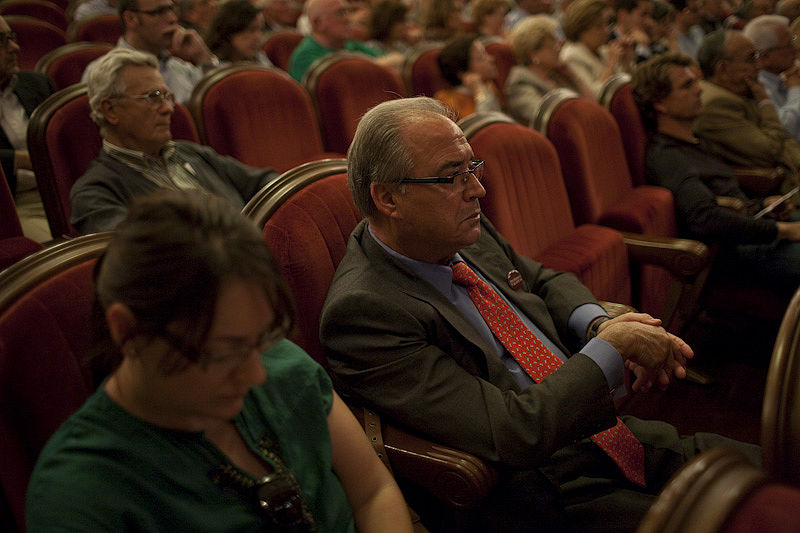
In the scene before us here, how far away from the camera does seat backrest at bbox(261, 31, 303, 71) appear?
11.2 ft

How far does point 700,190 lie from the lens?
177 cm

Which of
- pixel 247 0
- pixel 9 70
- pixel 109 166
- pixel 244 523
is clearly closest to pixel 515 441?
pixel 244 523

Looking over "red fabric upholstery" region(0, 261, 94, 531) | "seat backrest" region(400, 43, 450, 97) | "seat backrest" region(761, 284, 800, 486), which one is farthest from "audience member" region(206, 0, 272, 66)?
"seat backrest" region(761, 284, 800, 486)

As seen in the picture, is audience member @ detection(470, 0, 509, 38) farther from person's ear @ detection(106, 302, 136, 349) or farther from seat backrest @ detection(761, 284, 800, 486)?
person's ear @ detection(106, 302, 136, 349)

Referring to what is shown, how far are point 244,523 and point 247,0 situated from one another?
2.40 metres

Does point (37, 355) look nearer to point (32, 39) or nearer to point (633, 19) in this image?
point (32, 39)

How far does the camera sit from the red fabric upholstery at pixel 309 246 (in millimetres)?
967

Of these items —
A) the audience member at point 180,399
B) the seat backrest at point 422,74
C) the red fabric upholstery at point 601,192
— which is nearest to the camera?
the audience member at point 180,399

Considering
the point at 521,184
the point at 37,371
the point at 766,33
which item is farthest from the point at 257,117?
the point at 766,33

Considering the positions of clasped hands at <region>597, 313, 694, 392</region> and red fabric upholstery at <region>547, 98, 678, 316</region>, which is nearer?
clasped hands at <region>597, 313, 694, 392</region>

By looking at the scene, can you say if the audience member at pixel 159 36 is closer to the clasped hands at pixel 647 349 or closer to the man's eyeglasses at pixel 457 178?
the man's eyeglasses at pixel 457 178

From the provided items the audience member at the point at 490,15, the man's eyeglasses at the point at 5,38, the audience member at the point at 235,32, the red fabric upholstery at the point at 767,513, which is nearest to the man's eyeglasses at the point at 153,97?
the man's eyeglasses at the point at 5,38

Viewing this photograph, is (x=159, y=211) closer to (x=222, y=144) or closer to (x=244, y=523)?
(x=244, y=523)

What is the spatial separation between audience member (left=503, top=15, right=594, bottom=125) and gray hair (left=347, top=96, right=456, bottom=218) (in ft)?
5.95
